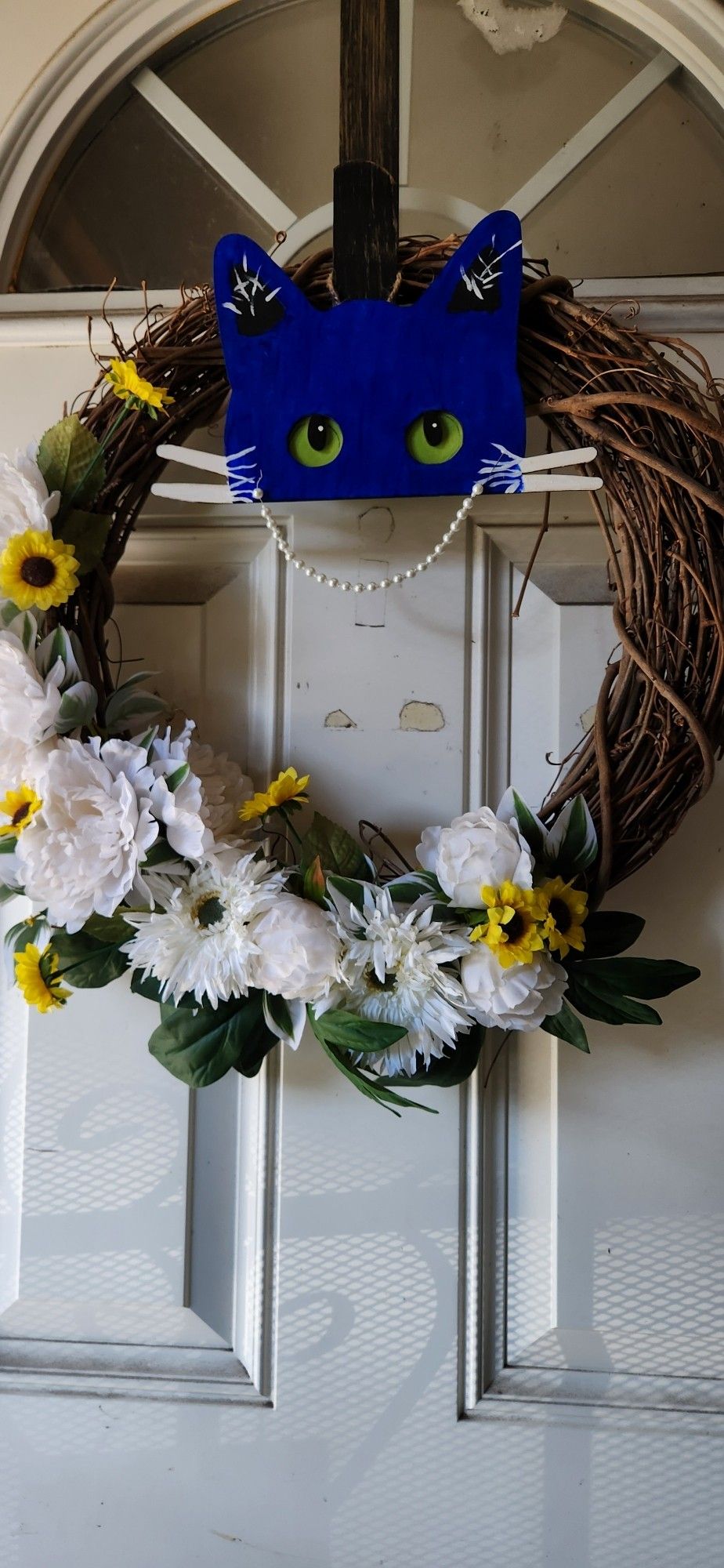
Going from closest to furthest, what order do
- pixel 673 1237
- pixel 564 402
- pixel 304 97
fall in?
pixel 564 402
pixel 673 1237
pixel 304 97

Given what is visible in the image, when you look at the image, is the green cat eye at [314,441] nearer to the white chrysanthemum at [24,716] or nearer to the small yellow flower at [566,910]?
the white chrysanthemum at [24,716]

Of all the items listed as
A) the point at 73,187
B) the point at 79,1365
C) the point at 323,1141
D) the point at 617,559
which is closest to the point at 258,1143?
the point at 323,1141

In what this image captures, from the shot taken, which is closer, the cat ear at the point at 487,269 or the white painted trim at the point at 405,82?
the cat ear at the point at 487,269

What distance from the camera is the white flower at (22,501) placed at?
76 cm

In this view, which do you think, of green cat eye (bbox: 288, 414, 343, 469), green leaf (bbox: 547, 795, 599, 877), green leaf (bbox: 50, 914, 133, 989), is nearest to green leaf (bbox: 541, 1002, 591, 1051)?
green leaf (bbox: 547, 795, 599, 877)

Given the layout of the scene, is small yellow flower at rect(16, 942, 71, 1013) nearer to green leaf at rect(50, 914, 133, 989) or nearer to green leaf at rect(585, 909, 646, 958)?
green leaf at rect(50, 914, 133, 989)

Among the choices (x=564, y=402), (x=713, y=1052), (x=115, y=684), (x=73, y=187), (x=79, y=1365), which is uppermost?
(x=73, y=187)

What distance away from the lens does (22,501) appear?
Answer: 763 millimetres

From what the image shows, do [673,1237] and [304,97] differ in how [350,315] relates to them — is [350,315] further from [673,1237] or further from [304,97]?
[673,1237]

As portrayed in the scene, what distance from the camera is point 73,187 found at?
0.98 m

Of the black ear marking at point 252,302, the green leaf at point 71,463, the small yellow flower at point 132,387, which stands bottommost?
the green leaf at point 71,463

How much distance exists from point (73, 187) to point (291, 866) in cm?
70

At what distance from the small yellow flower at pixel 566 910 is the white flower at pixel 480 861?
2 cm

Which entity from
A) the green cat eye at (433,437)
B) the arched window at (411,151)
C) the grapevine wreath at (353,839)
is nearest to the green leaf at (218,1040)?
the grapevine wreath at (353,839)
